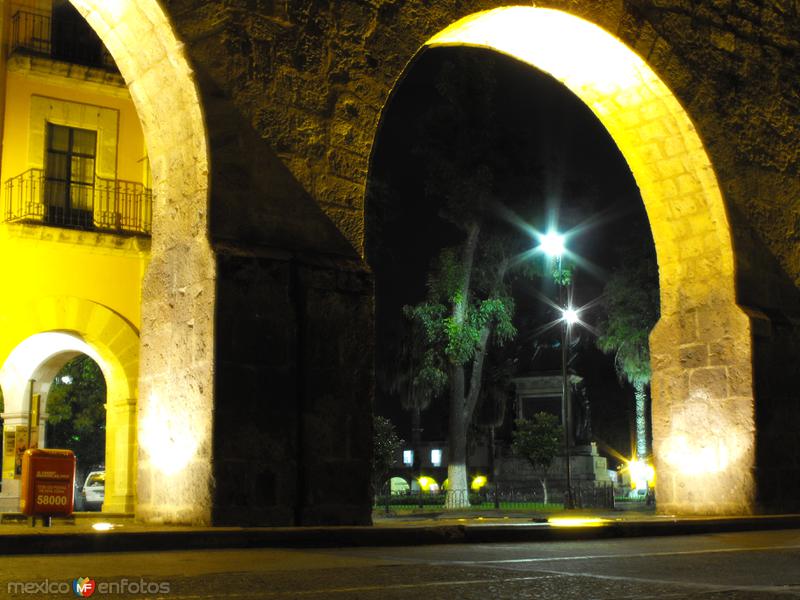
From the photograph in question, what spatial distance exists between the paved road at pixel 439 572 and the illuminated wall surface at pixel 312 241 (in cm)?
119

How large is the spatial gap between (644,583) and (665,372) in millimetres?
6249

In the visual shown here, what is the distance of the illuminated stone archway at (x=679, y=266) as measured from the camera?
31.8ft

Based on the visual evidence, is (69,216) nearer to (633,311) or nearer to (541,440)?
(633,311)

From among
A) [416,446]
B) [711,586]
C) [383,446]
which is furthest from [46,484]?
[416,446]

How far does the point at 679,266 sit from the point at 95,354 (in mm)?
9849

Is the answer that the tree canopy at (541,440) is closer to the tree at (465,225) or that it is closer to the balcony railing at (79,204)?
the tree at (465,225)

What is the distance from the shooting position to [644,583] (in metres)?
4.21

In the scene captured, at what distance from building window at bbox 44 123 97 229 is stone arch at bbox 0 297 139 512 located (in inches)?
48.3

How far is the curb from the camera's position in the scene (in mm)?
5684

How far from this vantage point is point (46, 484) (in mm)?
7656

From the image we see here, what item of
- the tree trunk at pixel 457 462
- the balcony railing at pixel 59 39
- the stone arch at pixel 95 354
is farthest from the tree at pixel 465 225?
the balcony railing at pixel 59 39

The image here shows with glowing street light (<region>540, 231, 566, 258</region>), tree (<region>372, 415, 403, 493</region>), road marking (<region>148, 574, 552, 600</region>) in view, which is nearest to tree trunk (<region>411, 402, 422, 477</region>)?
tree (<region>372, 415, 403, 493</region>)

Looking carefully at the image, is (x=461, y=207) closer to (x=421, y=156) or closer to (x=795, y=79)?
(x=421, y=156)

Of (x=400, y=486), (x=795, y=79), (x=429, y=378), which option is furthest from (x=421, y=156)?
(x=400, y=486)
